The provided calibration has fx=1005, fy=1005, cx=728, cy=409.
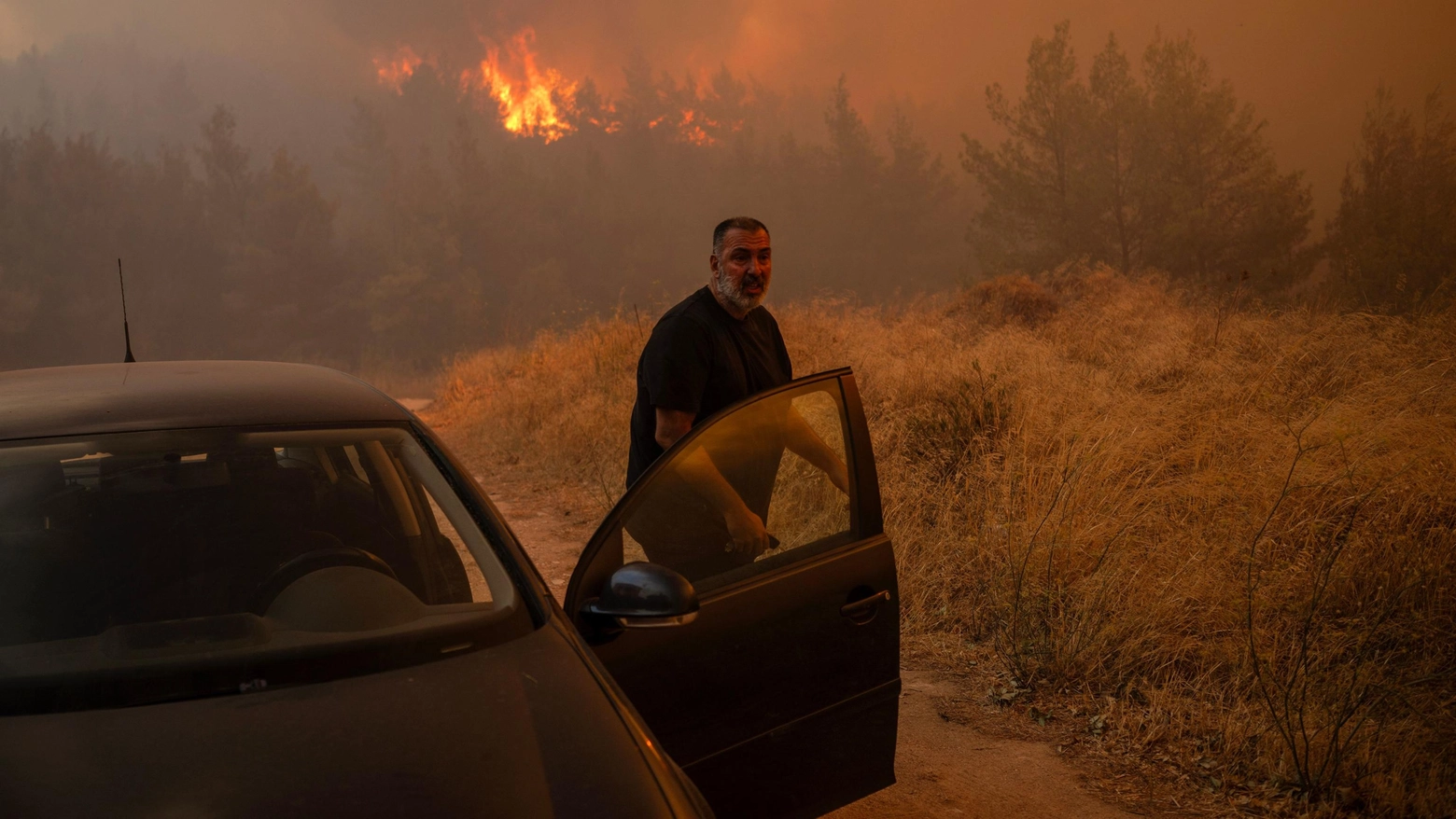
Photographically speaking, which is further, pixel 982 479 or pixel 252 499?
pixel 982 479

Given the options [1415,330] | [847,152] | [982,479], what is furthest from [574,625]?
[847,152]

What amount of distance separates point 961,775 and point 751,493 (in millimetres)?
1675

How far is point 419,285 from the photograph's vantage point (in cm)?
5509

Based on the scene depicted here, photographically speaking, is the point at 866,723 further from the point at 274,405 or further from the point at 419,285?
the point at 419,285

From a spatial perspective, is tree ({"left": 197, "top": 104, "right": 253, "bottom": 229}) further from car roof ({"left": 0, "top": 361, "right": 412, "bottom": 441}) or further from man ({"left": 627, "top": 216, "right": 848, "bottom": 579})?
car roof ({"left": 0, "top": 361, "right": 412, "bottom": 441})

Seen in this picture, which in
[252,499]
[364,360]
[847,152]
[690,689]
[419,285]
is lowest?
[690,689]

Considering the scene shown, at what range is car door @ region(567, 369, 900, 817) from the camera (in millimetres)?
2197

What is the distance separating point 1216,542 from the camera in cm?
460

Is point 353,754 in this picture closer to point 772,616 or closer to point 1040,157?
point 772,616

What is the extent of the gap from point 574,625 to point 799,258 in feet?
223

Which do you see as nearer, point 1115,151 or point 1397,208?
point 1397,208

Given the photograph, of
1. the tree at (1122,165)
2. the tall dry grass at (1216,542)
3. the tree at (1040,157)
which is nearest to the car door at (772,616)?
the tall dry grass at (1216,542)

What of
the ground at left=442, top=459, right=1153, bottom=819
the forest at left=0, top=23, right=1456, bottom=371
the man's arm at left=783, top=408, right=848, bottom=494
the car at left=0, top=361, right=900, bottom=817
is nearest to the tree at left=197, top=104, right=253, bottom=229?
the forest at left=0, top=23, right=1456, bottom=371

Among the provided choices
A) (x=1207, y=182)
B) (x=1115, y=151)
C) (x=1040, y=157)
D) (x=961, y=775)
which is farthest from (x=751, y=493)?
(x=1115, y=151)
